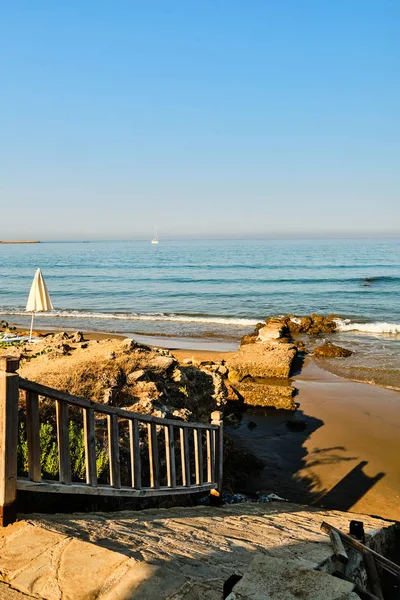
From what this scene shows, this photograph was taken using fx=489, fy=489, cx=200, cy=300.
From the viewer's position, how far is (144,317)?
1150 inches

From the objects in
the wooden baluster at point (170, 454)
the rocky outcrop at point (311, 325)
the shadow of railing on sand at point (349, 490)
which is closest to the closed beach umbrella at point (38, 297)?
the shadow of railing on sand at point (349, 490)

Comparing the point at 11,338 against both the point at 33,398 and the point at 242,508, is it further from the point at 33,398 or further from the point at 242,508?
the point at 33,398

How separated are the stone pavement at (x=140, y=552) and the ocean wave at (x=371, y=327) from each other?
2107 cm

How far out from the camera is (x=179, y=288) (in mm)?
44062

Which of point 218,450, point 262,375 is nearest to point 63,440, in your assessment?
point 218,450

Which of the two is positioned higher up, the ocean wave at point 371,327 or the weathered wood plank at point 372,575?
the weathered wood plank at point 372,575

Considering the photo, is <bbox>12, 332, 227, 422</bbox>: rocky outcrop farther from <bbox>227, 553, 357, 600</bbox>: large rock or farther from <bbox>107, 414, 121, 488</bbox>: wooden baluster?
<bbox>227, 553, 357, 600</bbox>: large rock

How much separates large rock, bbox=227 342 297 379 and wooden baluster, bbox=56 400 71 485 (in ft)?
34.5

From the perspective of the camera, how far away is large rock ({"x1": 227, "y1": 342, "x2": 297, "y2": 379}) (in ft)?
48.9

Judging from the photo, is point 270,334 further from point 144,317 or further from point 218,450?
point 218,450

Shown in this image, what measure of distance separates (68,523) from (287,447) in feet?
22.2

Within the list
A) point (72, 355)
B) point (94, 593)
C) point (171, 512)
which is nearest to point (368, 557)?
point (171, 512)

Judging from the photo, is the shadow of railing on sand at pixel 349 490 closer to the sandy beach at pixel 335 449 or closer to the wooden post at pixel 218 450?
the sandy beach at pixel 335 449

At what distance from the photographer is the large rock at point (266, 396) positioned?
39.9 feet
